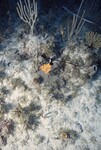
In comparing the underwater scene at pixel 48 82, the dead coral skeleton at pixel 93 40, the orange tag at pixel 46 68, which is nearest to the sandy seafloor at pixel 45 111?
the underwater scene at pixel 48 82

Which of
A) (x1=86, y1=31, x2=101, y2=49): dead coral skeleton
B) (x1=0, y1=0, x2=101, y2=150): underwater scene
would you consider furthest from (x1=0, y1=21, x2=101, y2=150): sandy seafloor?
(x1=86, y1=31, x2=101, y2=49): dead coral skeleton

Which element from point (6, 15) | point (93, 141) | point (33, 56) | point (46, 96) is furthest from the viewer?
point (6, 15)

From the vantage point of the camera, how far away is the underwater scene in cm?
624

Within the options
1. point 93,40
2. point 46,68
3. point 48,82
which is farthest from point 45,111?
point 93,40

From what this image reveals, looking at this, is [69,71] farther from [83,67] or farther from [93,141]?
[93,141]

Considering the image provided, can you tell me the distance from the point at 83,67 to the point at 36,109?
1.85 meters

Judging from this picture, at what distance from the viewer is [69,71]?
6883mm

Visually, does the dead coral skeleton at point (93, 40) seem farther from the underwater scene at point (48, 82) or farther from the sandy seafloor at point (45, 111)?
the sandy seafloor at point (45, 111)

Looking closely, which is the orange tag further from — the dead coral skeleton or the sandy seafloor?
the dead coral skeleton

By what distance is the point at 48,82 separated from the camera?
6703mm

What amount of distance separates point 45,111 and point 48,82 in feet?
2.74

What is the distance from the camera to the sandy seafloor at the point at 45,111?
6.18 m

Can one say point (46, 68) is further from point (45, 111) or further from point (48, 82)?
point (45, 111)

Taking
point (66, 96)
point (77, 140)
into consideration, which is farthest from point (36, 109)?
point (77, 140)
